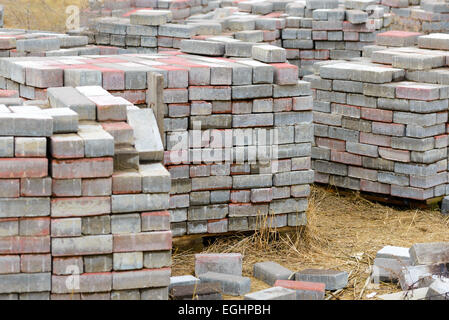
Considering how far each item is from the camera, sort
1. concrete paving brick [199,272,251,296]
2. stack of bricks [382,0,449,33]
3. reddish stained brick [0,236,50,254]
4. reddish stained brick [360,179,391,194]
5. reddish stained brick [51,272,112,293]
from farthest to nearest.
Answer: stack of bricks [382,0,449,33]
reddish stained brick [360,179,391,194]
concrete paving brick [199,272,251,296]
reddish stained brick [51,272,112,293]
reddish stained brick [0,236,50,254]

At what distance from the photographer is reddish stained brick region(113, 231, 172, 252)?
6379mm

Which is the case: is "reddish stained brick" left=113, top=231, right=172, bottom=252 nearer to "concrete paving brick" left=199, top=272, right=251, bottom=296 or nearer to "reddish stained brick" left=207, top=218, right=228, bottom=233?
"concrete paving brick" left=199, top=272, right=251, bottom=296

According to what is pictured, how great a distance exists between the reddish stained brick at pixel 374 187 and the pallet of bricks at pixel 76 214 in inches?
207

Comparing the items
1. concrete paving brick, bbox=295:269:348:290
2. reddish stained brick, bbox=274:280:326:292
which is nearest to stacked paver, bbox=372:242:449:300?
concrete paving brick, bbox=295:269:348:290

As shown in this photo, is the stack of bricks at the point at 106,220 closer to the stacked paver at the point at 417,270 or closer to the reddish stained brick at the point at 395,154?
the stacked paver at the point at 417,270

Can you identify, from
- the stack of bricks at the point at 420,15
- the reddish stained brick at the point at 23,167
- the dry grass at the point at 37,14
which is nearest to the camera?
the reddish stained brick at the point at 23,167

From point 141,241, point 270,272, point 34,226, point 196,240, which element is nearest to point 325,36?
point 196,240

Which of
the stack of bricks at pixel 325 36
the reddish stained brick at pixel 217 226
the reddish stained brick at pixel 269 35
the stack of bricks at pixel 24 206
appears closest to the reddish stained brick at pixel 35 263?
the stack of bricks at pixel 24 206

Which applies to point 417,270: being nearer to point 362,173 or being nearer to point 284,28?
point 362,173

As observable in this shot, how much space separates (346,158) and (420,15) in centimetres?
820

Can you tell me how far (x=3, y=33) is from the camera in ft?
43.3

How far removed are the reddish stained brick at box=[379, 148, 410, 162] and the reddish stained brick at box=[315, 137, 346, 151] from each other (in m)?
0.57

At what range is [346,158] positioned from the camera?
11.5 meters

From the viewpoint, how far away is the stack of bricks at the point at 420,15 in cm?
1825
